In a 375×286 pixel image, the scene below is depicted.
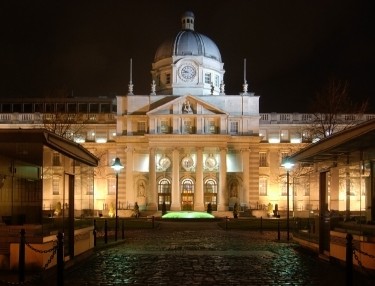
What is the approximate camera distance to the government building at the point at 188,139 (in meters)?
82.9

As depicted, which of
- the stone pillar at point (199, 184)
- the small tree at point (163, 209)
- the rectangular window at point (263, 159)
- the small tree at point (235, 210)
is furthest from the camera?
the rectangular window at point (263, 159)

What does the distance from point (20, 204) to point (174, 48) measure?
7208cm

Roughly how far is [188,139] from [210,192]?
26.2 ft

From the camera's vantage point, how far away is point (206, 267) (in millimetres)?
23172

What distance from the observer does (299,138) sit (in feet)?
299

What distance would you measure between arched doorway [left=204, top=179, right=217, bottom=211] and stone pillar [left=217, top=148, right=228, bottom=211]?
2.76 m

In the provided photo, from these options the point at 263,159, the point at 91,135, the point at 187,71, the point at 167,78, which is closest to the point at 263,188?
the point at 263,159

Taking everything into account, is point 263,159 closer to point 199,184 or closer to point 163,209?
point 199,184

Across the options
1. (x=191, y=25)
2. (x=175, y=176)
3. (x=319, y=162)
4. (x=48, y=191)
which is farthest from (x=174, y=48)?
(x=48, y=191)

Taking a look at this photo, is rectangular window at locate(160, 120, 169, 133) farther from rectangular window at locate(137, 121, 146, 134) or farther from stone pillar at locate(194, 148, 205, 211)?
stone pillar at locate(194, 148, 205, 211)

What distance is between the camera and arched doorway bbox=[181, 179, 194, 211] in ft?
279

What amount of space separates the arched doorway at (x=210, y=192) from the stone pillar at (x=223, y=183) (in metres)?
2.76

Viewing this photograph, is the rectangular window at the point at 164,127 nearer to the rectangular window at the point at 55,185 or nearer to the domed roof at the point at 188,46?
the domed roof at the point at 188,46

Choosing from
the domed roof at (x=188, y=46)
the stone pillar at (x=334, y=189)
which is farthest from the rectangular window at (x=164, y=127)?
the stone pillar at (x=334, y=189)
